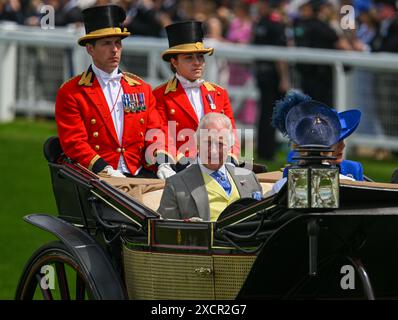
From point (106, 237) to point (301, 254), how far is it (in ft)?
4.24

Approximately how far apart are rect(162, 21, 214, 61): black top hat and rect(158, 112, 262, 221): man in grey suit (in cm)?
152

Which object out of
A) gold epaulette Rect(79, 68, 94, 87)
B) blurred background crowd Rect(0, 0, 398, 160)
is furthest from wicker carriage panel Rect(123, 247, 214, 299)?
blurred background crowd Rect(0, 0, 398, 160)

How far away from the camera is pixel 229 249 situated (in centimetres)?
635

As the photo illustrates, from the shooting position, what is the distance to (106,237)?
23.2 feet

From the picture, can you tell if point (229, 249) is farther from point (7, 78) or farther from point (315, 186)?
point (7, 78)

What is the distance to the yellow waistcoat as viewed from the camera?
6.96 meters

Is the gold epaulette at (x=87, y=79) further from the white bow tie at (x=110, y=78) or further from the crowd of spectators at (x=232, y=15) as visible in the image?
the crowd of spectators at (x=232, y=15)

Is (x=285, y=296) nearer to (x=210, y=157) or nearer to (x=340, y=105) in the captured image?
(x=210, y=157)

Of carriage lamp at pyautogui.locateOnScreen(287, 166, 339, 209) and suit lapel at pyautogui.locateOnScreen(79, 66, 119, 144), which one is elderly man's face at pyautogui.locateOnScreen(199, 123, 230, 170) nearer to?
carriage lamp at pyautogui.locateOnScreen(287, 166, 339, 209)

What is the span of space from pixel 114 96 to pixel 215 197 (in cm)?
153

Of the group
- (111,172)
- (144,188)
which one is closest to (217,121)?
(144,188)

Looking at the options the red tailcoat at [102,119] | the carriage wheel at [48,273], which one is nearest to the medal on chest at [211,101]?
the red tailcoat at [102,119]

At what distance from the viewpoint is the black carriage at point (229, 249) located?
19.6 feet
